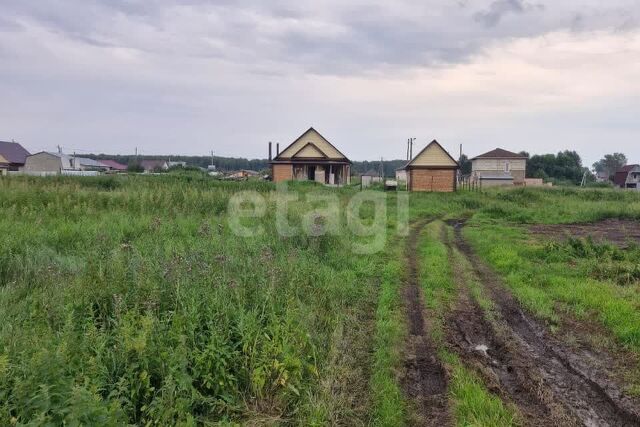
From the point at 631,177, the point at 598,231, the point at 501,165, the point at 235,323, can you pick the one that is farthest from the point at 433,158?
the point at 631,177

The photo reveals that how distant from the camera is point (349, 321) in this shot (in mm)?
5102

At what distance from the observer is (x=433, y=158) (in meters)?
31.4

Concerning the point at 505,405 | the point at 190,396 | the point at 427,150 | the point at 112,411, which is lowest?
the point at 505,405

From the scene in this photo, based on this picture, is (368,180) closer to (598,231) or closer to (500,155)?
(500,155)

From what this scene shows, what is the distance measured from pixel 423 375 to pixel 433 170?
28.8 m

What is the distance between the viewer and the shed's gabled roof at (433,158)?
1225 inches

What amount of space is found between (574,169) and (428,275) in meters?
82.4

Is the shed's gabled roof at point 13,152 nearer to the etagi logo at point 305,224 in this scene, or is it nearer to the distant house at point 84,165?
the distant house at point 84,165

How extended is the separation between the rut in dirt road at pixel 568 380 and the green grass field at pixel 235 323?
262 millimetres

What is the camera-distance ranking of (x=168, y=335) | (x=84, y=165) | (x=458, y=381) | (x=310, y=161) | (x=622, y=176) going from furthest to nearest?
1. (x=84, y=165)
2. (x=622, y=176)
3. (x=310, y=161)
4. (x=458, y=381)
5. (x=168, y=335)

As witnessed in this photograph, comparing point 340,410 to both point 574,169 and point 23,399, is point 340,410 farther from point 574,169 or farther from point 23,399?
point 574,169

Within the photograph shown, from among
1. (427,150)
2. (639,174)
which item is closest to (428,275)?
(427,150)

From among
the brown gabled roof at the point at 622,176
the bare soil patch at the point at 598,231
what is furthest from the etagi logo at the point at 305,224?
the brown gabled roof at the point at 622,176

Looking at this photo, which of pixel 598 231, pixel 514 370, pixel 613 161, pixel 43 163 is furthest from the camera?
pixel 613 161
